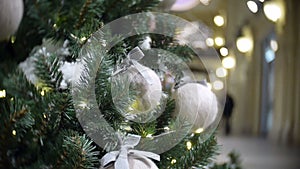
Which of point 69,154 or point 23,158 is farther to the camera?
point 23,158

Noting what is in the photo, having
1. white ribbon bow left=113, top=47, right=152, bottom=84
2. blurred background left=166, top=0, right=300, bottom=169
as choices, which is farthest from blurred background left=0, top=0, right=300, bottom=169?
white ribbon bow left=113, top=47, right=152, bottom=84

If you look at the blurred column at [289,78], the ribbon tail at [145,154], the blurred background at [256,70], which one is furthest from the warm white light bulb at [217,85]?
the blurred column at [289,78]

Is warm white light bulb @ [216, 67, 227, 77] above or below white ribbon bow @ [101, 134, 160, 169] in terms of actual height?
above

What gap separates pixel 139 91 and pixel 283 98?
5632 mm

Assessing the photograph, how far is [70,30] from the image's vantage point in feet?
1.94

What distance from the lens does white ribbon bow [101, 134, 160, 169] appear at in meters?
0.43

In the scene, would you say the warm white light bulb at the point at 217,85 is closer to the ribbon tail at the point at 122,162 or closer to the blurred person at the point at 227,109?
the blurred person at the point at 227,109

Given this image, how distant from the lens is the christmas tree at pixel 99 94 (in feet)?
1.55

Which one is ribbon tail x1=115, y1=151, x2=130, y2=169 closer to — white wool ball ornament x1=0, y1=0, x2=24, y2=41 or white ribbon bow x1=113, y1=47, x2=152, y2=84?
white ribbon bow x1=113, y1=47, x2=152, y2=84

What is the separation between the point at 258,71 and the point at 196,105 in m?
7.89

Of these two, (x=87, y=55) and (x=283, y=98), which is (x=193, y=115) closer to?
(x=87, y=55)

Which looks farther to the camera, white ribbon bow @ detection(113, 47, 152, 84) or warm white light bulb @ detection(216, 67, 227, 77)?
warm white light bulb @ detection(216, 67, 227, 77)

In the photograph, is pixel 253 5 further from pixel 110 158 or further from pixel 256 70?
pixel 256 70

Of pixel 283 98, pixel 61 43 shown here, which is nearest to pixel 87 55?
pixel 61 43
